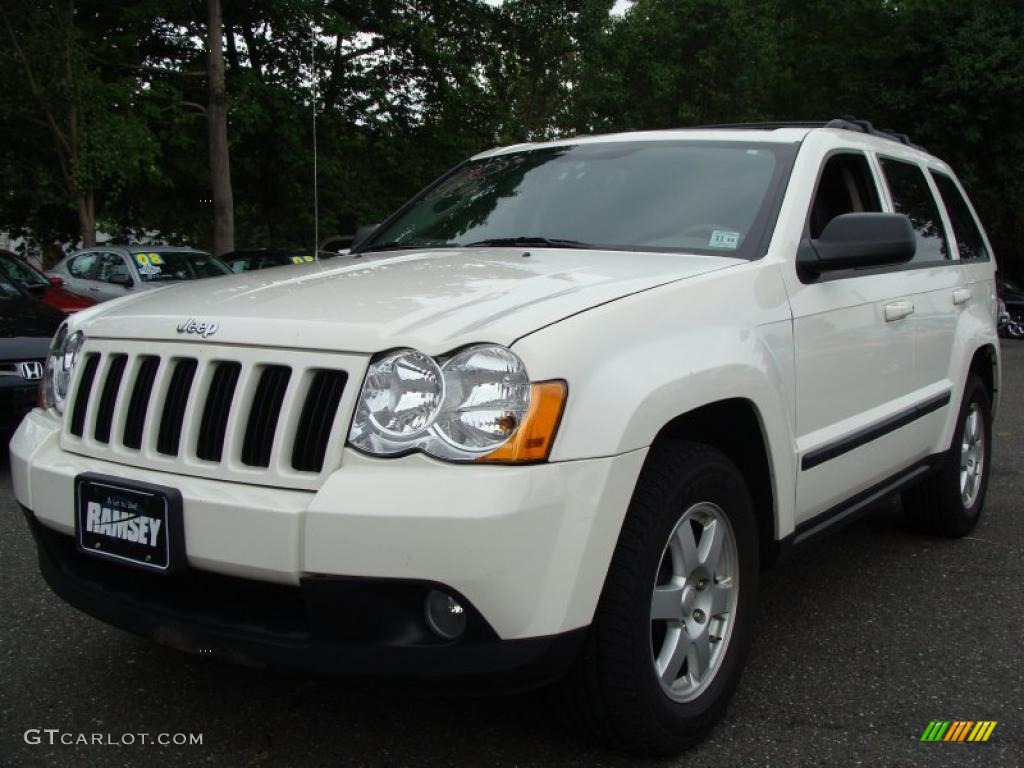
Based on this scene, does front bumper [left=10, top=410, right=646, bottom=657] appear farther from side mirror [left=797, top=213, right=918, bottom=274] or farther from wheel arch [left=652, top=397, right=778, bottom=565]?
side mirror [left=797, top=213, right=918, bottom=274]

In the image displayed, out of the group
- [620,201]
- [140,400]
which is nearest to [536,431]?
[140,400]

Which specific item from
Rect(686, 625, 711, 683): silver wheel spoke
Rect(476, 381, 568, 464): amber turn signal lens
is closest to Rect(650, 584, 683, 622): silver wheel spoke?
Rect(686, 625, 711, 683): silver wheel spoke

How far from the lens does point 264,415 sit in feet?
7.43

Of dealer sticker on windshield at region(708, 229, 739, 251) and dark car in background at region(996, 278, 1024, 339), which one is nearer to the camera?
dealer sticker on windshield at region(708, 229, 739, 251)

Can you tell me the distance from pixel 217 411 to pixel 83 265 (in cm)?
1245

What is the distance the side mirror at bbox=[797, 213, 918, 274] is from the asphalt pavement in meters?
1.25

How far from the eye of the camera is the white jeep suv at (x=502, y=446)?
6.87ft

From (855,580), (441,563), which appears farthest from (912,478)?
(441,563)

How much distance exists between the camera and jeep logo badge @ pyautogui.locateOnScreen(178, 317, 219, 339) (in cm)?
241

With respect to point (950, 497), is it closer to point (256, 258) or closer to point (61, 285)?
point (61, 285)

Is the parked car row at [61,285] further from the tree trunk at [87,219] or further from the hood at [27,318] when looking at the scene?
the tree trunk at [87,219]

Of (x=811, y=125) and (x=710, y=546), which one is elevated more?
(x=811, y=125)

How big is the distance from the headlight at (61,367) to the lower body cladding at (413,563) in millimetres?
700

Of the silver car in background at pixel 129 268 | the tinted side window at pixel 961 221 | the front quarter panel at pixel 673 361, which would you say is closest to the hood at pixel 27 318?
the front quarter panel at pixel 673 361
